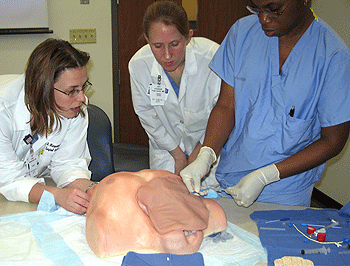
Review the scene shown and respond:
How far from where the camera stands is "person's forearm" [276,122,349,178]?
1.40 m

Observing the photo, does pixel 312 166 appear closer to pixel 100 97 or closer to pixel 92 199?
pixel 92 199

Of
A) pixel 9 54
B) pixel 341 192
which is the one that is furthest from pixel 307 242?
pixel 9 54

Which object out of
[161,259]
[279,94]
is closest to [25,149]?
[161,259]

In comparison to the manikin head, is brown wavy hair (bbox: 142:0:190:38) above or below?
above

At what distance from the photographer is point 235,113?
5.13ft

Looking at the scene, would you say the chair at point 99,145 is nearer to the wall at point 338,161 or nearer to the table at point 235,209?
the table at point 235,209

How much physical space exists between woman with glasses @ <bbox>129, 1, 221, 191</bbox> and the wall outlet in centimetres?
176

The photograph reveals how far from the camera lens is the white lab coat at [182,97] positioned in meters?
1.92

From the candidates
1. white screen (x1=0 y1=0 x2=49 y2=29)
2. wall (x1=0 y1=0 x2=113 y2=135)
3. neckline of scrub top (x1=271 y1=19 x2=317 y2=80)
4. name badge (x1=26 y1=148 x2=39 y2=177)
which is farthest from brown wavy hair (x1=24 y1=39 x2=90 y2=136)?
white screen (x1=0 y1=0 x2=49 y2=29)

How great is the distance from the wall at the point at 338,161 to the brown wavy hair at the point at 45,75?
2482 millimetres

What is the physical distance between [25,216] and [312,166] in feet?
4.12

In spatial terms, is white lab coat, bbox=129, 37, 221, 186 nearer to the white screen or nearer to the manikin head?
the manikin head

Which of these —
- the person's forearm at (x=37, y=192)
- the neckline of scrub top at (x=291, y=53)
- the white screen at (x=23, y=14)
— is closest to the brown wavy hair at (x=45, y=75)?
the person's forearm at (x=37, y=192)

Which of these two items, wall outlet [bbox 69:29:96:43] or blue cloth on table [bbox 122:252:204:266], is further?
wall outlet [bbox 69:29:96:43]
